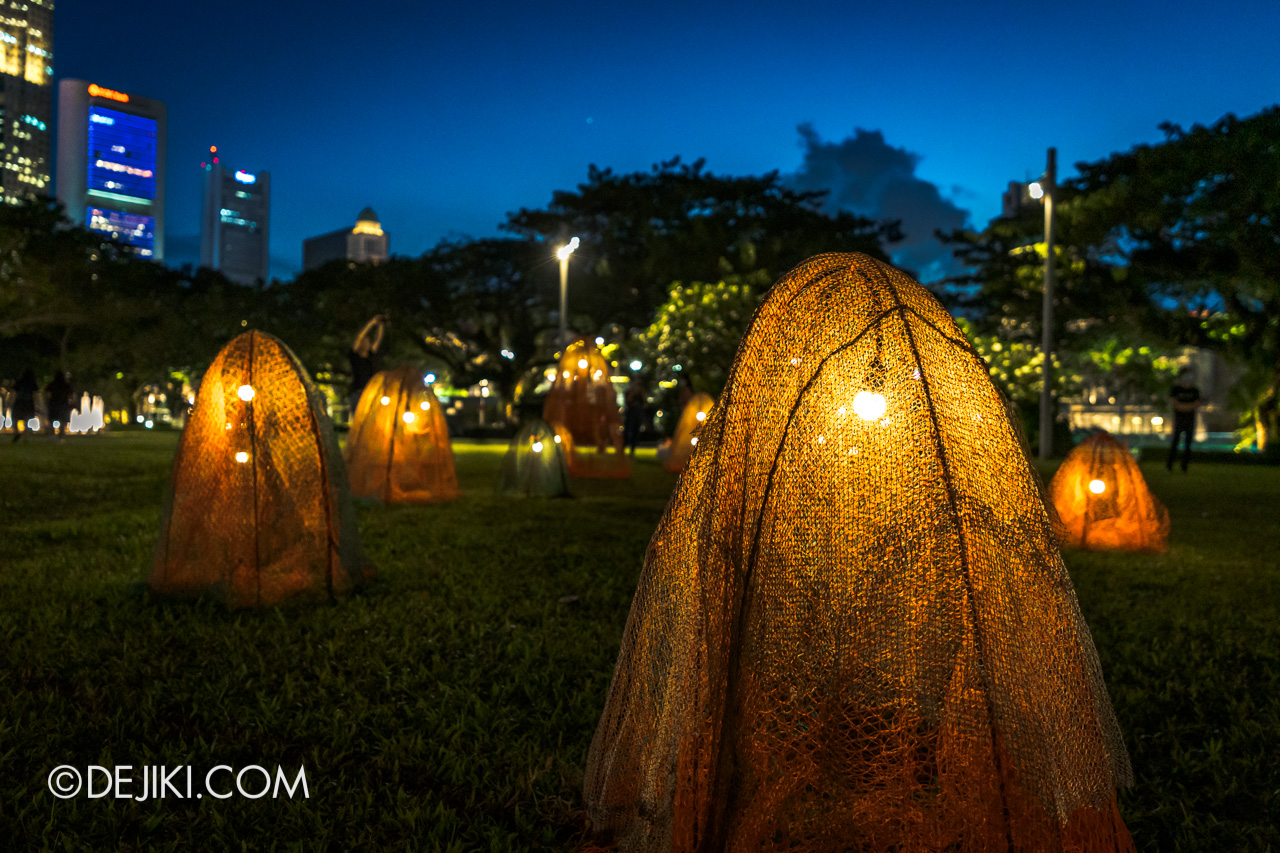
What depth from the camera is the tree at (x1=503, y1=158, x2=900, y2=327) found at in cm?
3189

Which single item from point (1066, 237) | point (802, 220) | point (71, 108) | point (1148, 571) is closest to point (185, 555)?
point (1148, 571)

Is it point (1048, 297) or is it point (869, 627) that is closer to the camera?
point (869, 627)

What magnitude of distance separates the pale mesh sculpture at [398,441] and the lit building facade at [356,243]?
136591 millimetres

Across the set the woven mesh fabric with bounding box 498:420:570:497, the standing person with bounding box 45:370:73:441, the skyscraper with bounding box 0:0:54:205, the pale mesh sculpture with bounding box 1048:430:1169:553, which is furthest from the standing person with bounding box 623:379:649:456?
the skyscraper with bounding box 0:0:54:205

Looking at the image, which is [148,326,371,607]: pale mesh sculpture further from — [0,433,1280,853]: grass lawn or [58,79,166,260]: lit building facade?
[58,79,166,260]: lit building facade

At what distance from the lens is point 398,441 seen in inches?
437

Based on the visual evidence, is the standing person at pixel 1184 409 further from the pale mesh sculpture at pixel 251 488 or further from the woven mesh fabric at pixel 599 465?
the pale mesh sculpture at pixel 251 488

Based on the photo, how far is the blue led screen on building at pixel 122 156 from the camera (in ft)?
432

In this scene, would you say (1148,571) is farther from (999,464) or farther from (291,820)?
(291,820)

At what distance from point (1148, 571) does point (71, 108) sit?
134 m

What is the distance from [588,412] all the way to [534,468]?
11.1 feet

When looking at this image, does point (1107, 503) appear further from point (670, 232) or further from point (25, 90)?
point (25, 90)

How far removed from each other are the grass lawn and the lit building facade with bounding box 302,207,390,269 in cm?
14221

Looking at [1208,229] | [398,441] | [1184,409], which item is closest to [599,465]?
[398,441]
